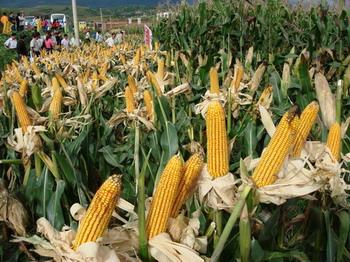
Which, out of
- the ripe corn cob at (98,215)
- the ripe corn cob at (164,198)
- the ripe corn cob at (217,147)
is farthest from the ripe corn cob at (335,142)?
the ripe corn cob at (98,215)

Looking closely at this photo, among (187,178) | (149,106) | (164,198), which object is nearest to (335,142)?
(187,178)

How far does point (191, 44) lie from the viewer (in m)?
8.29

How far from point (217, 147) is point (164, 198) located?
9.1 inches

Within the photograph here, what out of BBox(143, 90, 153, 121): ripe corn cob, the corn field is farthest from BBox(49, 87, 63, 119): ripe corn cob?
BBox(143, 90, 153, 121): ripe corn cob

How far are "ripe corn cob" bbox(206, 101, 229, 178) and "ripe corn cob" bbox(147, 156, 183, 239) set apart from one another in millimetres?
149

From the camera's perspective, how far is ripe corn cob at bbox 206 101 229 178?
1482 millimetres

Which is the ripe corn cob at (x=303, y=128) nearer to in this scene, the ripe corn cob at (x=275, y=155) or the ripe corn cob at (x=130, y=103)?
the ripe corn cob at (x=275, y=155)

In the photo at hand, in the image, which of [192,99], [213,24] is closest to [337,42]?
→ [213,24]

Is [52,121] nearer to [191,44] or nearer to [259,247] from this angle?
[259,247]

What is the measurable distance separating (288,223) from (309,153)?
0.32 metres

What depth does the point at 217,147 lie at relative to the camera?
4.84 ft

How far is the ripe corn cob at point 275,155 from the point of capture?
4.75 ft

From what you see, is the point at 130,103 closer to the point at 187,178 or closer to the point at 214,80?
the point at 214,80

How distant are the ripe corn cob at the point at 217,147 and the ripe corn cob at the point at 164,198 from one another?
0.15m
